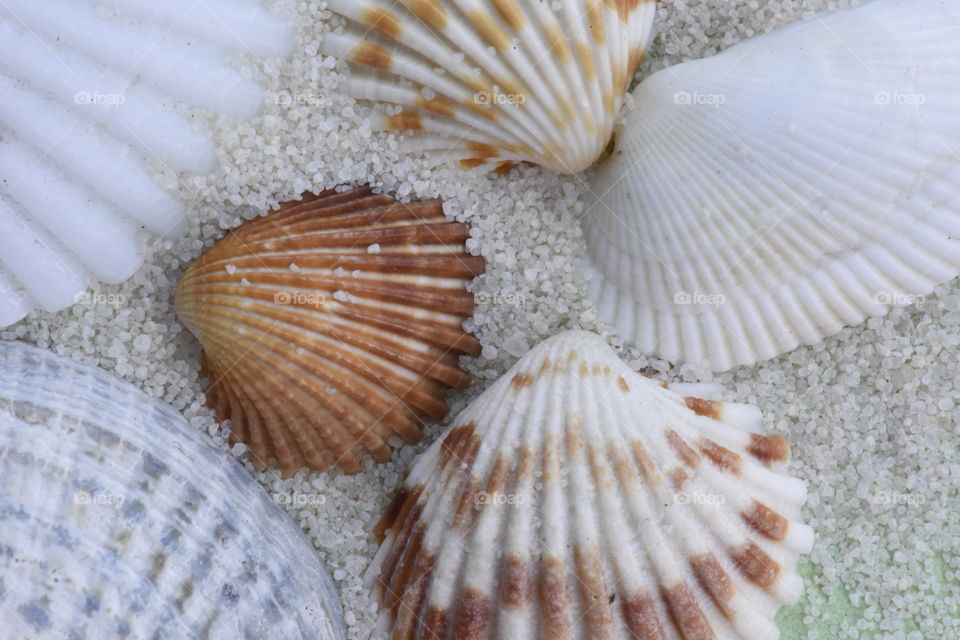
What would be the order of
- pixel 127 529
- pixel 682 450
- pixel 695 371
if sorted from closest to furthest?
1. pixel 127 529
2. pixel 682 450
3. pixel 695 371

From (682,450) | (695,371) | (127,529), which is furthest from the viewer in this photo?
(695,371)

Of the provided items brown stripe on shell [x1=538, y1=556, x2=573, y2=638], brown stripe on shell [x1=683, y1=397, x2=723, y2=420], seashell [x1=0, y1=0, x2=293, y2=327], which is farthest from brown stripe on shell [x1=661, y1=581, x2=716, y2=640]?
seashell [x1=0, y1=0, x2=293, y2=327]

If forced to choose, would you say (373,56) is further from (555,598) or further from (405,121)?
(555,598)

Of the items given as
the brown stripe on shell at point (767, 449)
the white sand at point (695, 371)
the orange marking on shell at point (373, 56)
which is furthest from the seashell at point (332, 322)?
the brown stripe on shell at point (767, 449)

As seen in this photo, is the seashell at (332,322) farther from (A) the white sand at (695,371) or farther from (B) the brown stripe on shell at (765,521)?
(B) the brown stripe on shell at (765,521)

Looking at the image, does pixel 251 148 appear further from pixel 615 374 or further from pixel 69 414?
pixel 615 374

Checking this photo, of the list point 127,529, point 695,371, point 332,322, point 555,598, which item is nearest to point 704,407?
point 695,371

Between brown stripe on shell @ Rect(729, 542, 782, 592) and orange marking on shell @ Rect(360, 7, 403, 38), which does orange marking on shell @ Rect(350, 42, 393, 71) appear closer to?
orange marking on shell @ Rect(360, 7, 403, 38)
